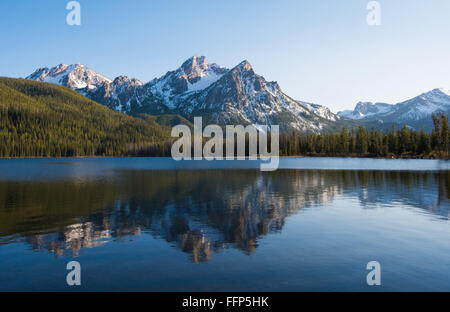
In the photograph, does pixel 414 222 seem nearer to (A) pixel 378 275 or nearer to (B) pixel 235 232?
(A) pixel 378 275

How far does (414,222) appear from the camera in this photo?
3138cm

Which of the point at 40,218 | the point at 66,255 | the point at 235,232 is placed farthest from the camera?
the point at 40,218

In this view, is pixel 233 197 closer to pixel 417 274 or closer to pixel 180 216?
pixel 180 216

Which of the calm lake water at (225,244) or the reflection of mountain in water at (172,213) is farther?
the reflection of mountain in water at (172,213)

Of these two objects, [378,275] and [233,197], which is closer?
[378,275]

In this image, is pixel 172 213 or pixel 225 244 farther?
pixel 172 213

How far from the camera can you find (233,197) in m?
48.3

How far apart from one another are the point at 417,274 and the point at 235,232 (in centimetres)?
1441

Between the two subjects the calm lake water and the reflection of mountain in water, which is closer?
the calm lake water

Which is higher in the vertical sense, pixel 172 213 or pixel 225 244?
pixel 172 213

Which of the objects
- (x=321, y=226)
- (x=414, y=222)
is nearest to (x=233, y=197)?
(x=321, y=226)
